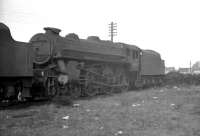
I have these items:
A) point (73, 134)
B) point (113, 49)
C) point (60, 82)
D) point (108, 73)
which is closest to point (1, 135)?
point (73, 134)

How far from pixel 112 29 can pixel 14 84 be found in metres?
→ 29.9

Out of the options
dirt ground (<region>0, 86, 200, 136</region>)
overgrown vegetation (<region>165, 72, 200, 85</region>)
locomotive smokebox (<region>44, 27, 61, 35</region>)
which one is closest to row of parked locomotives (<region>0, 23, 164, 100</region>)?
locomotive smokebox (<region>44, 27, 61, 35</region>)

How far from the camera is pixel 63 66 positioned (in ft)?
48.0

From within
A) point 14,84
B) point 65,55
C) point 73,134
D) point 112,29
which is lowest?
point 73,134

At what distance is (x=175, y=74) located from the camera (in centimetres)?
2988

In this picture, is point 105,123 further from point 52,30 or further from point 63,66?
point 52,30

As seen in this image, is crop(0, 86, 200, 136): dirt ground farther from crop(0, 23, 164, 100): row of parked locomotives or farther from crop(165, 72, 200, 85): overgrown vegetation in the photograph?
crop(165, 72, 200, 85): overgrown vegetation

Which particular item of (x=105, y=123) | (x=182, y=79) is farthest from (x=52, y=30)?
(x=182, y=79)

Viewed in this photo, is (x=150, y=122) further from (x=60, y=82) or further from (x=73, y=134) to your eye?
(x=60, y=82)

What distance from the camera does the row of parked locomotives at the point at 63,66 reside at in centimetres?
1107

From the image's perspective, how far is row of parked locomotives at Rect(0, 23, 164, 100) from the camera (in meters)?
11.1

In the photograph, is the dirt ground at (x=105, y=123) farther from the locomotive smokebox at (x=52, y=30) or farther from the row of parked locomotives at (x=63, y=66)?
the locomotive smokebox at (x=52, y=30)

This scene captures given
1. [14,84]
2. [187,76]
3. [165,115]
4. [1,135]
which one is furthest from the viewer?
[187,76]

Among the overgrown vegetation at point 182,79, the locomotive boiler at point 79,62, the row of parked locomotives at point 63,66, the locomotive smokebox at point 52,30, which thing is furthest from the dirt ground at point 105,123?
the overgrown vegetation at point 182,79
